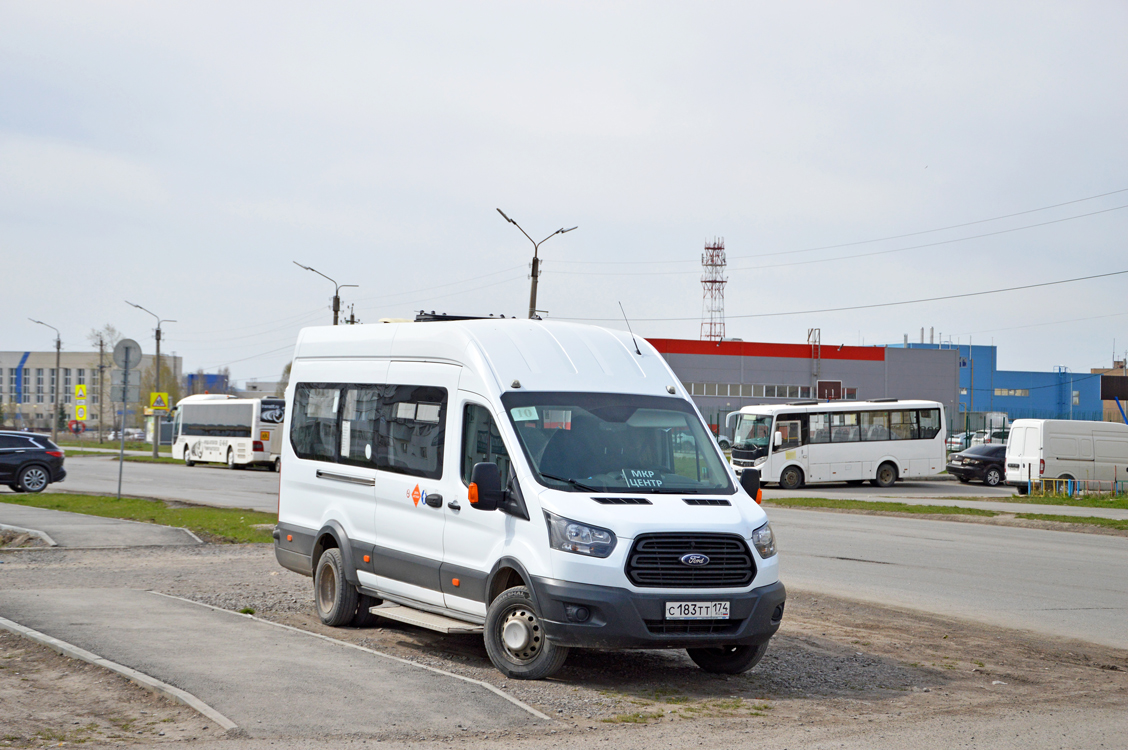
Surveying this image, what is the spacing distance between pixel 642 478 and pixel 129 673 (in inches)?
143

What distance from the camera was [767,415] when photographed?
118ft

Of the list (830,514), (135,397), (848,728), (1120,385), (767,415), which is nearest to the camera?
(848,728)

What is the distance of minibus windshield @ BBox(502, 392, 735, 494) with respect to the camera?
25.0 ft

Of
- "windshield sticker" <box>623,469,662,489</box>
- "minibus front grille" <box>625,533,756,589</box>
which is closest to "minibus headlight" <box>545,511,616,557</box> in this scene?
"minibus front grille" <box>625,533,756,589</box>

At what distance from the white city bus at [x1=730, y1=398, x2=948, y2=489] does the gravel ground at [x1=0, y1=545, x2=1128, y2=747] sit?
24.2 metres

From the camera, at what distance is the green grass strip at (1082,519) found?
2234 centimetres

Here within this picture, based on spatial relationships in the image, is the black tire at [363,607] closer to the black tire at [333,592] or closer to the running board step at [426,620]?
the black tire at [333,592]

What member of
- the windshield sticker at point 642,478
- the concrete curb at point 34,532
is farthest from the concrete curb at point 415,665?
the concrete curb at point 34,532

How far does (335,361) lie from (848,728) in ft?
19.7

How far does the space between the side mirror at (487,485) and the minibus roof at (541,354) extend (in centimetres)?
75

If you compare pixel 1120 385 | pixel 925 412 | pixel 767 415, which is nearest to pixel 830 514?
pixel 767 415

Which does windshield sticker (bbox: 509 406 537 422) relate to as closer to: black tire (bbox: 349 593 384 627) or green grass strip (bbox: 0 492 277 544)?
black tire (bbox: 349 593 384 627)

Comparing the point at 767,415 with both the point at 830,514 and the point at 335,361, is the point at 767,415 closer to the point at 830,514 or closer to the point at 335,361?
the point at 830,514

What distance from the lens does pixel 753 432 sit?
36.2 m
